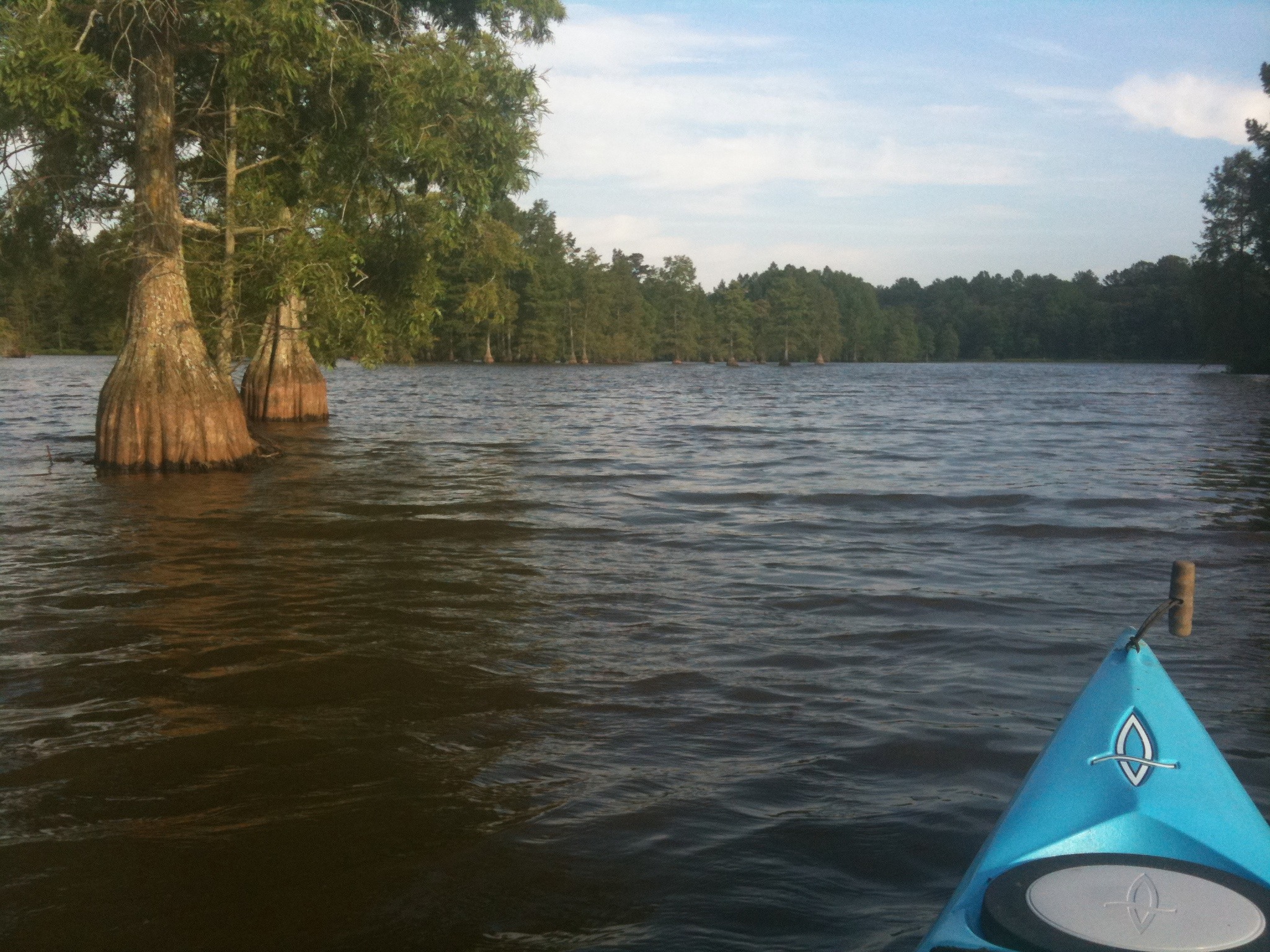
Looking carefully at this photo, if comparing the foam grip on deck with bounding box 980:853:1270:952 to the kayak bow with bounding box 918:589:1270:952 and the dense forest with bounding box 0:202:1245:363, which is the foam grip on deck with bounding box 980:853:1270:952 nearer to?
the kayak bow with bounding box 918:589:1270:952

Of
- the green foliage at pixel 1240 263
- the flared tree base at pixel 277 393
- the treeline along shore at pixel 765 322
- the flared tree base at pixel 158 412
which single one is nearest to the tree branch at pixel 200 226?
the flared tree base at pixel 158 412

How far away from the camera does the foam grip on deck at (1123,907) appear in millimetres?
2615

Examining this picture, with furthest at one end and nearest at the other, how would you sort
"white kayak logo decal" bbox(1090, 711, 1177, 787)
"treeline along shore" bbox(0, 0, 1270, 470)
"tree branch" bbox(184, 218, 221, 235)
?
"tree branch" bbox(184, 218, 221, 235) → "treeline along shore" bbox(0, 0, 1270, 470) → "white kayak logo decal" bbox(1090, 711, 1177, 787)

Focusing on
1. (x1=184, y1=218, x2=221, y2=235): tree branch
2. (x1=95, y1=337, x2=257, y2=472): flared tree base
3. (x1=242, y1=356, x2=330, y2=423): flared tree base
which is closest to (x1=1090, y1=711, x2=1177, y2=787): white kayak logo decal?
(x1=95, y1=337, x2=257, y2=472): flared tree base

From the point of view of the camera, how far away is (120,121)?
55.9 feet

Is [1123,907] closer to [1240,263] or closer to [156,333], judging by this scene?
[156,333]

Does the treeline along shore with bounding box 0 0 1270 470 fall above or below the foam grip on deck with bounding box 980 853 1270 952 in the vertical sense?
above

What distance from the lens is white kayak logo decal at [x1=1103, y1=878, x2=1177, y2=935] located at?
2699 mm

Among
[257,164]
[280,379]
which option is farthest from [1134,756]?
[280,379]

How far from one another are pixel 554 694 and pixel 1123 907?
3676 millimetres

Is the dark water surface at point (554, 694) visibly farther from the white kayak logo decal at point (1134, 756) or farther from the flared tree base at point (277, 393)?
the flared tree base at point (277, 393)

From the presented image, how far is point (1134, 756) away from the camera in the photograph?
3.45 meters

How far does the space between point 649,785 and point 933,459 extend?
15.3 m

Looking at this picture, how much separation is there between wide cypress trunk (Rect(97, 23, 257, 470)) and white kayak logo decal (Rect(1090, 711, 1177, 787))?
574 inches
